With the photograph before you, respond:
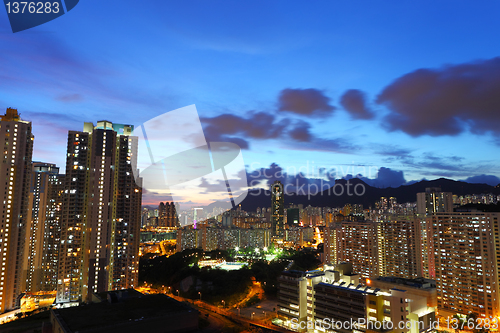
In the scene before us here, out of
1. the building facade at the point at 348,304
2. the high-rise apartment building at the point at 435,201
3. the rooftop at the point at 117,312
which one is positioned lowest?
the building facade at the point at 348,304

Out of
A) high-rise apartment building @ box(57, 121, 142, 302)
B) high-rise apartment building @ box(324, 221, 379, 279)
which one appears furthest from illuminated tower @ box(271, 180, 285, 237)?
high-rise apartment building @ box(57, 121, 142, 302)

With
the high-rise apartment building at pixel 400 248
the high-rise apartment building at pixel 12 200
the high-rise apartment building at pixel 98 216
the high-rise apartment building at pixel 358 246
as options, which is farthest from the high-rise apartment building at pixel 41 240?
the high-rise apartment building at pixel 400 248

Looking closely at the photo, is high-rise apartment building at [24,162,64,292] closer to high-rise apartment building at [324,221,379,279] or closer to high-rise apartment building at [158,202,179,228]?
high-rise apartment building at [324,221,379,279]

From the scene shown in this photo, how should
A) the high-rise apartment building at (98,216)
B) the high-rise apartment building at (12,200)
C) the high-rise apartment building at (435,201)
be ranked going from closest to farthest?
the high-rise apartment building at (12,200) → the high-rise apartment building at (98,216) → the high-rise apartment building at (435,201)

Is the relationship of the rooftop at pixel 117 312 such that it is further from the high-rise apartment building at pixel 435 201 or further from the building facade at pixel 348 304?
the high-rise apartment building at pixel 435 201

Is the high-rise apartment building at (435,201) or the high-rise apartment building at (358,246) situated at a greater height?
the high-rise apartment building at (435,201)

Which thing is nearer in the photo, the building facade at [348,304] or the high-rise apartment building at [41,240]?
the building facade at [348,304]
